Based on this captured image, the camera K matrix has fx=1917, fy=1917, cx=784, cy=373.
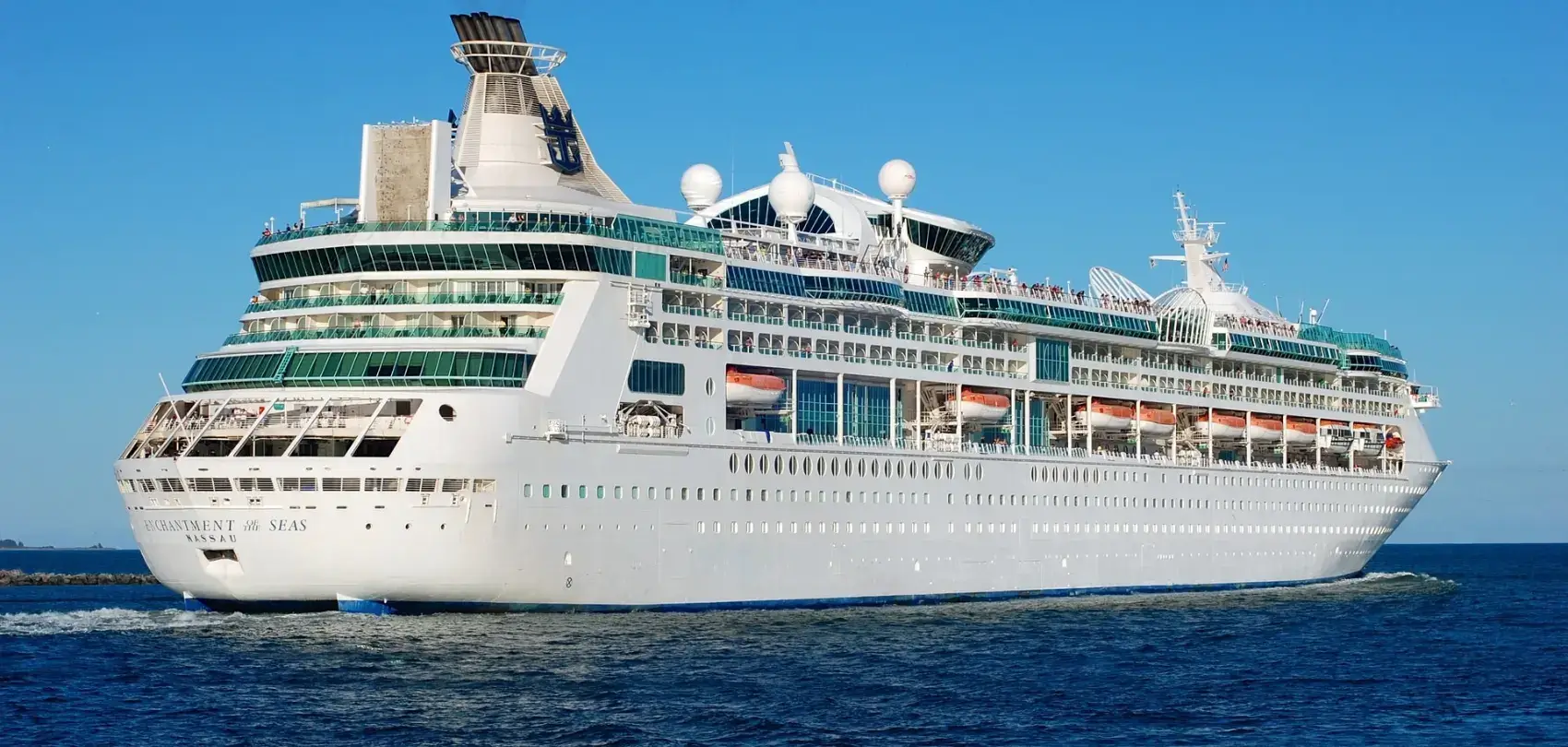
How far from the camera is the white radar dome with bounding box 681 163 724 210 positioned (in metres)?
64.3

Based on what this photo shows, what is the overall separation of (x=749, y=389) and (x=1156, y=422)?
23.3 meters

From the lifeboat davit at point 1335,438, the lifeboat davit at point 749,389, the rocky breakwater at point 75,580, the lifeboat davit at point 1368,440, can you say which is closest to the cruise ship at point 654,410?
the lifeboat davit at point 749,389

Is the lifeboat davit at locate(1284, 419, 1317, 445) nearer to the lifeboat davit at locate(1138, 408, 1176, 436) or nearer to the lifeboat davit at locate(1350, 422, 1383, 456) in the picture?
the lifeboat davit at locate(1350, 422, 1383, 456)

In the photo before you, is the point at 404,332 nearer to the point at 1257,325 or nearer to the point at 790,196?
the point at 790,196

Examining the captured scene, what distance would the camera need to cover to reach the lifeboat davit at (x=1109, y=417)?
71062 millimetres

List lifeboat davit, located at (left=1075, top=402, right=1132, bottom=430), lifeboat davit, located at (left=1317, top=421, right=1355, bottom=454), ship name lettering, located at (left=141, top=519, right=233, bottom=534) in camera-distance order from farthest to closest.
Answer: lifeboat davit, located at (left=1317, top=421, right=1355, bottom=454) → lifeboat davit, located at (left=1075, top=402, right=1132, bottom=430) → ship name lettering, located at (left=141, top=519, right=233, bottom=534)

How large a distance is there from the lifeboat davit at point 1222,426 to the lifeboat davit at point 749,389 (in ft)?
85.4

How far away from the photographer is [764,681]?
40312 millimetres

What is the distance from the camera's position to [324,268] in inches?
2093

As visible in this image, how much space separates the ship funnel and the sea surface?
14484 mm

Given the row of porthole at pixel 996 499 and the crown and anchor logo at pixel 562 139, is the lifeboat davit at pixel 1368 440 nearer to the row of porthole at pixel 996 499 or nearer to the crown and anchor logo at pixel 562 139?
the row of porthole at pixel 996 499

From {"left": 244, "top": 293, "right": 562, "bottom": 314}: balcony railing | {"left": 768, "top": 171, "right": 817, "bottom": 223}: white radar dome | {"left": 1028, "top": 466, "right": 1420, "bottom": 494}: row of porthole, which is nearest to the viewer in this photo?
{"left": 244, "top": 293, "right": 562, "bottom": 314}: balcony railing

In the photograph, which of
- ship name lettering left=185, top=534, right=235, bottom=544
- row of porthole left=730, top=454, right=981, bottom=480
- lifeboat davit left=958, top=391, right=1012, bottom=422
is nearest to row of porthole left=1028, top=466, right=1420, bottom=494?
lifeboat davit left=958, top=391, right=1012, bottom=422

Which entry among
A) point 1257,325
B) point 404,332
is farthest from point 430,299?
point 1257,325
